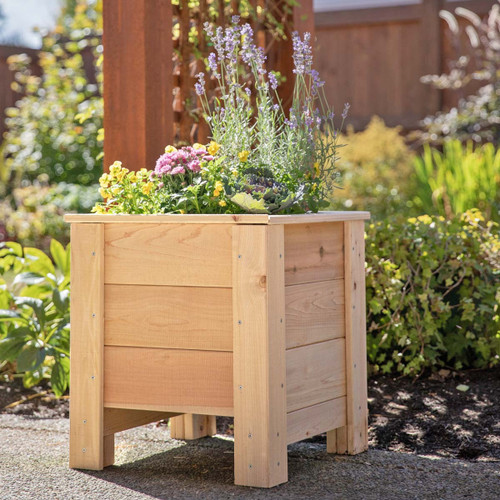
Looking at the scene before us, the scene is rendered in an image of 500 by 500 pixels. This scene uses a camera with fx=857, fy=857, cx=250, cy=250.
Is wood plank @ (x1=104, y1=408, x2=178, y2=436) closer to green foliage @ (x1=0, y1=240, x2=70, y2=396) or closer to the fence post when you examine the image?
green foliage @ (x1=0, y1=240, x2=70, y2=396)

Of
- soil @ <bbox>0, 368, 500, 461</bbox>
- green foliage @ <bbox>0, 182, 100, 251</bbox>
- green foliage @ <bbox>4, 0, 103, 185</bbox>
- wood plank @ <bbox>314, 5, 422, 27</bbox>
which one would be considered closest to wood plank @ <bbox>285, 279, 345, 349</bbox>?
soil @ <bbox>0, 368, 500, 461</bbox>

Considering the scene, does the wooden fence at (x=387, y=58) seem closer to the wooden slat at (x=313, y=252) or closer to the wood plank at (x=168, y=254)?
the wooden slat at (x=313, y=252)

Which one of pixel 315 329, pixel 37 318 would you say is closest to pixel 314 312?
pixel 315 329

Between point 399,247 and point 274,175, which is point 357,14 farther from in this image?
point 274,175

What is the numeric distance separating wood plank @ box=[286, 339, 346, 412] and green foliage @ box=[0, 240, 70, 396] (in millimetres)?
1194

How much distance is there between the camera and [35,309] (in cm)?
336

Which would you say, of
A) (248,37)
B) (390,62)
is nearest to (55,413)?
(248,37)

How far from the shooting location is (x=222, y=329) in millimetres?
2371

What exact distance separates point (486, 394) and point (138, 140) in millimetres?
1581

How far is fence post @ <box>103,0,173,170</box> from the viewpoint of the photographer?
9.70ft

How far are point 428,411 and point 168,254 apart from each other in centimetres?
121

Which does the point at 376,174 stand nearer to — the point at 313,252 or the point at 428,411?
the point at 428,411

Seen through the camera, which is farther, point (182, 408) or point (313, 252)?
point (313, 252)

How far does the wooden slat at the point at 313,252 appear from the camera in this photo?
95.3 inches
